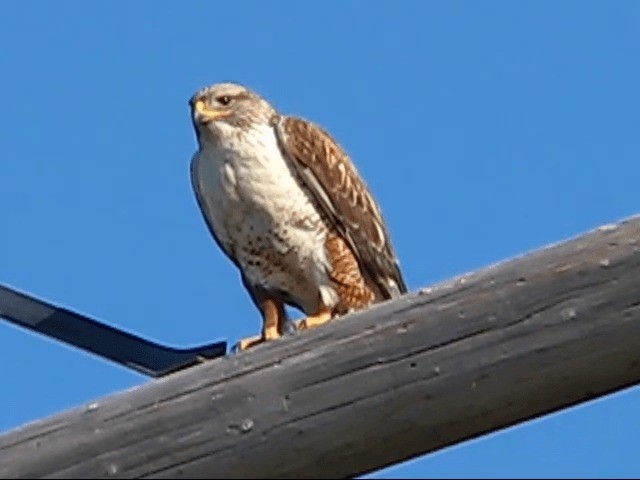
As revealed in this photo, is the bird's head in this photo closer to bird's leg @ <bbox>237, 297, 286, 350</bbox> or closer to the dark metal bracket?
bird's leg @ <bbox>237, 297, 286, 350</bbox>

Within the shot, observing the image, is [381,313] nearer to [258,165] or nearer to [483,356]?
[483,356]

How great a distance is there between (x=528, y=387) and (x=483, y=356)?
8 cm

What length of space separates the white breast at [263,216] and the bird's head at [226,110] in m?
0.05

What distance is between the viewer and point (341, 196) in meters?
4.40

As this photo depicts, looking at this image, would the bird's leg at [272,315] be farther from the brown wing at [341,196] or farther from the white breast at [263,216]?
the brown wing at [341,196]

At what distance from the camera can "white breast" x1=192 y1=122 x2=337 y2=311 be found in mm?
4211

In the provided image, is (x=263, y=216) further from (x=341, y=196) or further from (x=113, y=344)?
(x=113, y=344)

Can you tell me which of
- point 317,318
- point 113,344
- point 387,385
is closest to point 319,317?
point 317,318

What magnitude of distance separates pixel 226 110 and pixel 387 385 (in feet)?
7.45

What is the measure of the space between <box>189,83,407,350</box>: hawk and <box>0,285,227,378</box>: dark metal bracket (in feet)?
4.71

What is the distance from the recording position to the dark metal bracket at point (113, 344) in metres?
2.68

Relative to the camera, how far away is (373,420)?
233 centimetres

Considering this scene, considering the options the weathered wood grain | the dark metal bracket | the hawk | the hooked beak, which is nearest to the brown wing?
the hawk

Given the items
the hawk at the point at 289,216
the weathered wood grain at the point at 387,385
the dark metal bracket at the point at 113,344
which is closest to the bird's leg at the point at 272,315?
the hawk at the point at 289,216
